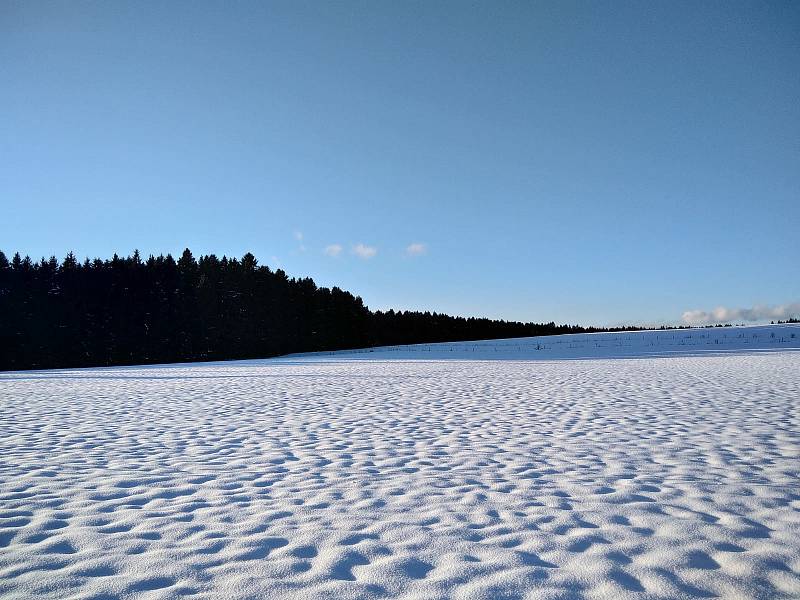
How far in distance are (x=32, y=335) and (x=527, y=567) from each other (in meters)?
67.2

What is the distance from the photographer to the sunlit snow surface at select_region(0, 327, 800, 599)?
3299 millimetres

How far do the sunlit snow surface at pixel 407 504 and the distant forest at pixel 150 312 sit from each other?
5368 centimetres

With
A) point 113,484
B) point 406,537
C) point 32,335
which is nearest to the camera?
point 406,537

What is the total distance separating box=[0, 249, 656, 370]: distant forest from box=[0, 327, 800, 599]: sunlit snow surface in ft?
176

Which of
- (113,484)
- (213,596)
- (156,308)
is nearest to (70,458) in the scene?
(113,484)

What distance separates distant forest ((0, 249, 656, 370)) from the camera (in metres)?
54.6

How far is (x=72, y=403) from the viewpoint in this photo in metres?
13.3

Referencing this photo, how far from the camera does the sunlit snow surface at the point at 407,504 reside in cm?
330

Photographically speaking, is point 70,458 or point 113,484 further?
point 70,458

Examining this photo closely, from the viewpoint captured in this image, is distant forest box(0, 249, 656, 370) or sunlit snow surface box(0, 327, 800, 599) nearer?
sunlit snow surface box(0, 327, 800, 599)

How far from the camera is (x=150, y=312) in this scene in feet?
197

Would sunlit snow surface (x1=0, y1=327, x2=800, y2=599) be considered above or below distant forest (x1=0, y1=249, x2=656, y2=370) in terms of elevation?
below

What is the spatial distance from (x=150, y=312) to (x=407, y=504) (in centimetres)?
6392

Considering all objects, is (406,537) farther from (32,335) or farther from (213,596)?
(32,335)
